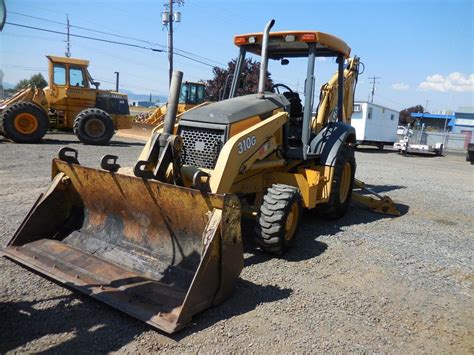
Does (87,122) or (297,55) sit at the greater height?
(297,55)

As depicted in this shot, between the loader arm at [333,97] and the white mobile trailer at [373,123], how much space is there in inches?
641

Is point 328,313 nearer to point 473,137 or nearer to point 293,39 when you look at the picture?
point 293,39

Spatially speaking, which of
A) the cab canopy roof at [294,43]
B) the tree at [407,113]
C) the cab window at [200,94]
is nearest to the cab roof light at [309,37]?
the cab canopy roof at [294,43]

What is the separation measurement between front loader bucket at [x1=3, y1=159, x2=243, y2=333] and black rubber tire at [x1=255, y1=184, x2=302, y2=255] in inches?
33.4

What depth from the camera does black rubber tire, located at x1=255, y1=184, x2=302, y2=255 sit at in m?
4.43

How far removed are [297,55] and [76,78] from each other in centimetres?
1195

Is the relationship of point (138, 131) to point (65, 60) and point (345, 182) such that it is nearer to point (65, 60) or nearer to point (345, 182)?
point (65, 60)

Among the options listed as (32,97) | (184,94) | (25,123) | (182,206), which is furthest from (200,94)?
(182,206)

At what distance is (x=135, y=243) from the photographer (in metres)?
4.30

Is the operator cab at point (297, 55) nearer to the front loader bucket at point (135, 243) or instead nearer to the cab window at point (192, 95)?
the front loader bucket at point (135, 243)

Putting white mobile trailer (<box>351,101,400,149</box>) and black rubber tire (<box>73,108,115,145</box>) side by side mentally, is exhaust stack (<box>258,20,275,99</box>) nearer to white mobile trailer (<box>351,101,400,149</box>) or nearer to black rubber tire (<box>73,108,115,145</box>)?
black rubber tire (<box>73,108,115,145</box>)

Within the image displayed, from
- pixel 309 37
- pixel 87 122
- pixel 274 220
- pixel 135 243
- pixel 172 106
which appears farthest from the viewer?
pixel 87 122

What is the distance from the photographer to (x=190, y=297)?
10.3ft

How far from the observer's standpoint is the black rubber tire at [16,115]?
13.4 meters
